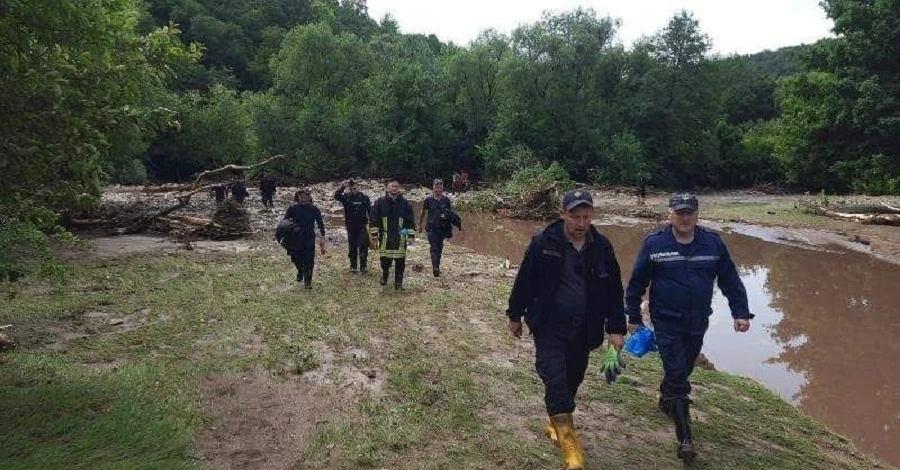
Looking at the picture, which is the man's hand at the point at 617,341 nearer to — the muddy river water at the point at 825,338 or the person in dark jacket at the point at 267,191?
the muddy river water at the point at 825,338

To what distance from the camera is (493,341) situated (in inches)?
290

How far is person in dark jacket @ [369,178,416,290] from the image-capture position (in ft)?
32.3

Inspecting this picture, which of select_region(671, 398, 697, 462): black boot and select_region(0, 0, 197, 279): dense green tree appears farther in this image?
select_region(671, 398, 697, 462): black boot

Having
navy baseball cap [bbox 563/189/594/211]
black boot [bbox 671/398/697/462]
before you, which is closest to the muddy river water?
black boot [bbox 671/398/697/462]

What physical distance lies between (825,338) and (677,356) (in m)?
6.10

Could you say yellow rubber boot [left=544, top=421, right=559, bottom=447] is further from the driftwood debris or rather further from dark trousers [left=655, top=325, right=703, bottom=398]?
the driftwood debris

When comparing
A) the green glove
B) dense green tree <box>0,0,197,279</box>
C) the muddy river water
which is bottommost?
the muddy river water

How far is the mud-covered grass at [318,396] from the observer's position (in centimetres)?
432

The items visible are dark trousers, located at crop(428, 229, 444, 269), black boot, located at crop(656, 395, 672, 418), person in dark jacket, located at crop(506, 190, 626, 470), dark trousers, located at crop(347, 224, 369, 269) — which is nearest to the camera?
person in dark jacket, located at crop(506, 190, 626, 470)

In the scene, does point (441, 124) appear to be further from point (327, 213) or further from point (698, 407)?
point (698, 407)

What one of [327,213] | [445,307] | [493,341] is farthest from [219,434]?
[327,213]

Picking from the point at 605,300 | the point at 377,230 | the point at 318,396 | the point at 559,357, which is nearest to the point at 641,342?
the point at 605,300

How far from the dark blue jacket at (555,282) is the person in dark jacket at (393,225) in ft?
18.6

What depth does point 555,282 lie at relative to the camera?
416 centimetres
